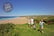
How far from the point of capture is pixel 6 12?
1.96 m

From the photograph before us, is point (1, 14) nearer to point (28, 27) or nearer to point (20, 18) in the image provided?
point (20, 18)

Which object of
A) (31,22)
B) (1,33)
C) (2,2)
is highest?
(2,2)

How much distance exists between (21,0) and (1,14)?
1.09 ft

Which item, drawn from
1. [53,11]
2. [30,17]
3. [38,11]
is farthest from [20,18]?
[53,11]

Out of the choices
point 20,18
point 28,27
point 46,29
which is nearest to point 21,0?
point 20,18

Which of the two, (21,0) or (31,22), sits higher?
(21,0)

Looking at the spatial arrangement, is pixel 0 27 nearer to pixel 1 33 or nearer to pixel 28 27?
pixel 1 33

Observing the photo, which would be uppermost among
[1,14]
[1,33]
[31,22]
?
[1,14]

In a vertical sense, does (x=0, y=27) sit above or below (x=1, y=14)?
below

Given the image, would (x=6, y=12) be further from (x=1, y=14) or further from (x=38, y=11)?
(x=38, y=11)

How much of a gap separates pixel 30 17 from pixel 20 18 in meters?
0.14

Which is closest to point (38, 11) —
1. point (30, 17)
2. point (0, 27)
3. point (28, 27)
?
point (30, 17)

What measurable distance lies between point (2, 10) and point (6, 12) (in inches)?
2.4

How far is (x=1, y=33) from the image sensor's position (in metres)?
1.90
